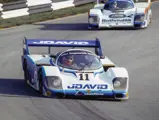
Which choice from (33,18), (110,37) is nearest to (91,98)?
(110,37)

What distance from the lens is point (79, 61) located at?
1419cm

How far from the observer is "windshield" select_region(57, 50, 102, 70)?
552 inches

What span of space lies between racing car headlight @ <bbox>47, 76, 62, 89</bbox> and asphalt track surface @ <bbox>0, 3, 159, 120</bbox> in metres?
0.31

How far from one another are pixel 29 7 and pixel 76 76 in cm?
1569

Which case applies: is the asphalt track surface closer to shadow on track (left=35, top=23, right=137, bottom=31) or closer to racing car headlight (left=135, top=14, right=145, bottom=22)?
shadow on track (left=35, top=23, right=137, bottom=31)

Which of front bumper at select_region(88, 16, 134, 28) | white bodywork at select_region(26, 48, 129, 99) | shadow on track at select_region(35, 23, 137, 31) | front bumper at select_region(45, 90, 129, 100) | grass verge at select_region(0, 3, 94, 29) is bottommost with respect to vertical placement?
shadow on track at select_region(35, 23, 137, 31)

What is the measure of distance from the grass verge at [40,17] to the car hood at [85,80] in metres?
12.1

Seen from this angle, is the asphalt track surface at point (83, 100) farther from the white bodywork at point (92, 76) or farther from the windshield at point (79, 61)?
the windshield at point (79, 61)

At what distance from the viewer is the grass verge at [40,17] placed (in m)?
26.0

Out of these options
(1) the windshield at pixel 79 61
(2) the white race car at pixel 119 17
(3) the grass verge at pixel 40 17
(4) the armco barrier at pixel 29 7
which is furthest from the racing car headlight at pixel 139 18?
(1) the windshield at pixel 79 61

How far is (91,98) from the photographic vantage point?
531 inches

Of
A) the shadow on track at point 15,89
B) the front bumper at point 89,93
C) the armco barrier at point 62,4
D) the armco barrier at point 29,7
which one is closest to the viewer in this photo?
the front bumper at point 89,93

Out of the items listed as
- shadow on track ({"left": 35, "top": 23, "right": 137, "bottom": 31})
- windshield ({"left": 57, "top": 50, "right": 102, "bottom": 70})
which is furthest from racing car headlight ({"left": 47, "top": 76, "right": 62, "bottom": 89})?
shadow on track ({"left": 35, "top": 23, "right": 137, "bottom": 31})

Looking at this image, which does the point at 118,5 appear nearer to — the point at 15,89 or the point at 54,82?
the point at 15,89
